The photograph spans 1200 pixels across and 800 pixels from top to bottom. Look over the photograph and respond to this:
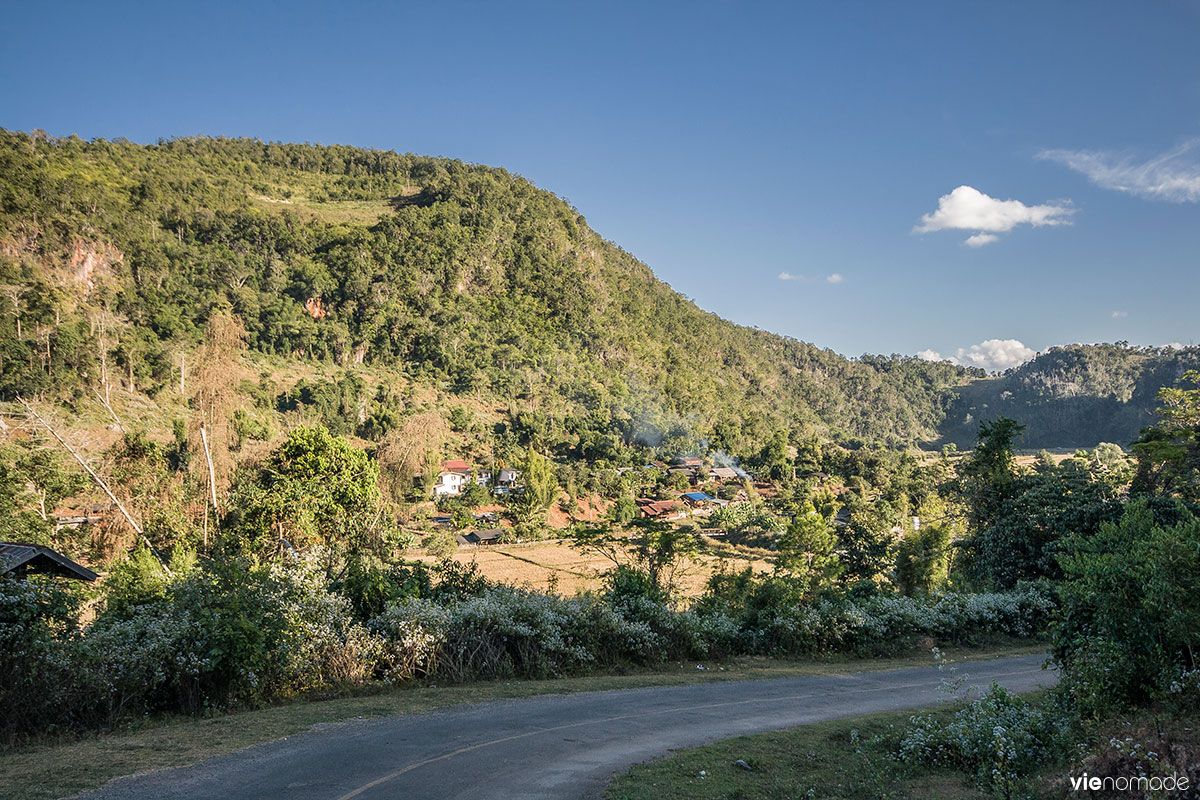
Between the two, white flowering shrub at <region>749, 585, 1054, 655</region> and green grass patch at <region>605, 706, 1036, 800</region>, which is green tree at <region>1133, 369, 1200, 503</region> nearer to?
white flowering shrub at <region>749, 585, 1054, 655</region>

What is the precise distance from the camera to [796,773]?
6.39m

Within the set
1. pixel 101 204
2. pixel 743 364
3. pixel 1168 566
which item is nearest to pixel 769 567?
pixel 1168 566

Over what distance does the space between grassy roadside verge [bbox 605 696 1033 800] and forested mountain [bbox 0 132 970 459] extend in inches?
2274

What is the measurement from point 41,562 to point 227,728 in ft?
24.0

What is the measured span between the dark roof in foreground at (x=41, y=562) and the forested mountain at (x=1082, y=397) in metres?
176

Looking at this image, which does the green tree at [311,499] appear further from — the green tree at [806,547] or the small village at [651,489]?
the small village at [651,489]

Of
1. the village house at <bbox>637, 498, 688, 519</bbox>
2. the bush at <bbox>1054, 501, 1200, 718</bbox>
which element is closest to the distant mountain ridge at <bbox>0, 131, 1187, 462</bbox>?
the village house at <bbox>637, 498, 688, 519</bbox>

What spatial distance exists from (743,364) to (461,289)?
3038 inches

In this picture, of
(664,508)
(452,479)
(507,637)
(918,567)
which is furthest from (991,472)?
(452,479)

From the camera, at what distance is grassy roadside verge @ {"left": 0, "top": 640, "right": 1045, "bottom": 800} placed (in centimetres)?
540

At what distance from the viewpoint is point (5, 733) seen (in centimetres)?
655

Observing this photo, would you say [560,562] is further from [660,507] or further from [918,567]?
[918,567]

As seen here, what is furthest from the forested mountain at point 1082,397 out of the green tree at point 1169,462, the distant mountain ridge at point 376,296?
the green tree at point 1169,462

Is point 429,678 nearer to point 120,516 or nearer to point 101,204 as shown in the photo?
point 120,516
